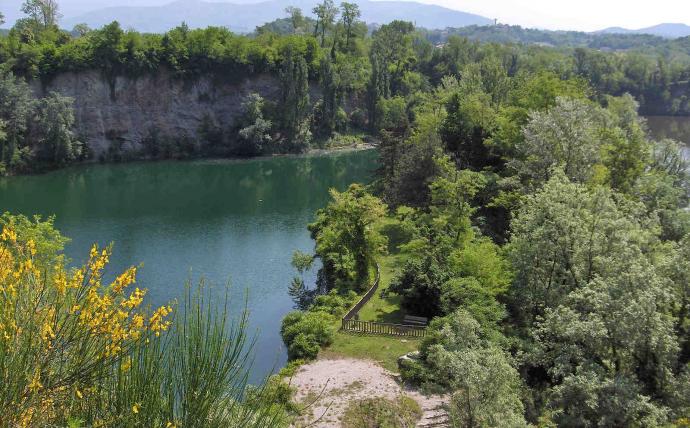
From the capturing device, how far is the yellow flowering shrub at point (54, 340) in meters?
7.68

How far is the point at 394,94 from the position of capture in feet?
322

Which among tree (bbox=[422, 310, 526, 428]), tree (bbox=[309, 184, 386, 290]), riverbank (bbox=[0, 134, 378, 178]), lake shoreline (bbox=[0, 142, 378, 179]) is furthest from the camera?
lake shoreline (bbox=[0, 142, 378, 179])

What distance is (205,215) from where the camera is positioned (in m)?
56.9

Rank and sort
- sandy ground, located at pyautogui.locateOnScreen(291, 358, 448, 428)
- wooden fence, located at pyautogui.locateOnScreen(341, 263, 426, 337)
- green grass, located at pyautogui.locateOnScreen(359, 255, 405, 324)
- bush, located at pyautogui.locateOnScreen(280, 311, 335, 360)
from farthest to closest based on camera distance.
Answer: green grass, located at pyautogui.locateOnScreen(359, 255, 405, 324) → wooden fence, located at pyautogui.locateOnScreen(341, 263, 426, 337) → bush, located at pyautogui.locateOnScreen(280, 311, 335, 360) → sandy ground, located at pyautogui.locateOnScreen(291, 358, 448, 428)

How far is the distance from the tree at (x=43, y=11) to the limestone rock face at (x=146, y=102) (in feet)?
50.9

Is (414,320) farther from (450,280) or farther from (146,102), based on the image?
(146,102)

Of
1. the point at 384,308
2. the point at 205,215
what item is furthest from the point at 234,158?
the point at 384,308

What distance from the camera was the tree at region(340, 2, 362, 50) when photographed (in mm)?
101938

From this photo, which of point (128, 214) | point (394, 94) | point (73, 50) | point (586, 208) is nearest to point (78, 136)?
point (73, 50)

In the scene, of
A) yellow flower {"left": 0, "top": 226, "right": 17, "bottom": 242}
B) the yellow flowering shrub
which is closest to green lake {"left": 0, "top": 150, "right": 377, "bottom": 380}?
the yellow flowering shrub

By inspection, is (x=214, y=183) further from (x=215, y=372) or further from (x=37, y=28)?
(x=215, y=372)

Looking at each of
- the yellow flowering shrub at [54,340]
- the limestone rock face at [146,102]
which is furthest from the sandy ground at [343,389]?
the limestone rock face at [146,102]

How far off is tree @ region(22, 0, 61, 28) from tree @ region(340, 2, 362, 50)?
4435 cm

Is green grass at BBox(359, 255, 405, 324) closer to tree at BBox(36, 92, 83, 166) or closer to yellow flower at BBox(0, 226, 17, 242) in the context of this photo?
yellow flower at BBox(0, 226, 17, 242)
